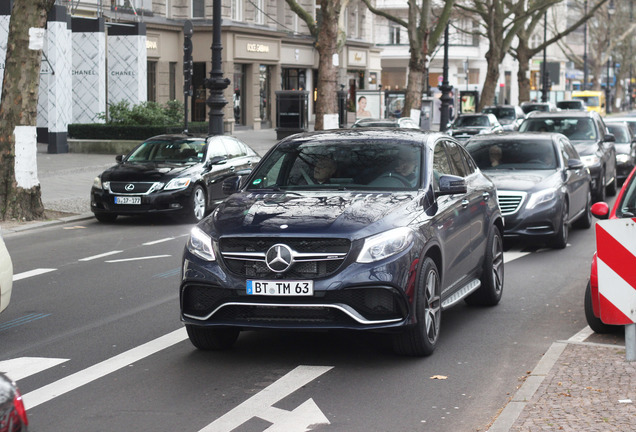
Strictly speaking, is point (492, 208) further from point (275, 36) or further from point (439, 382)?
point (275, 36)

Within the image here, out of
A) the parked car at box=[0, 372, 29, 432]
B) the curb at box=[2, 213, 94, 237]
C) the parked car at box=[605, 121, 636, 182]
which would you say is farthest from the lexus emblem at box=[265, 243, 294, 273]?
the parked car at box=[605, 121, 636, 182]

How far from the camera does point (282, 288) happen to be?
23.9 feet

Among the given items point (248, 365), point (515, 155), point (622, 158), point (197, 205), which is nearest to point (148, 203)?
point (197, 205)

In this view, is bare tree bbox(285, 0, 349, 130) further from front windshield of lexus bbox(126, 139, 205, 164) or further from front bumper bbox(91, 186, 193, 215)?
front bumper bbox(91, 186, 193, 215)

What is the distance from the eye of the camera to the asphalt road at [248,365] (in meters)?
6.38

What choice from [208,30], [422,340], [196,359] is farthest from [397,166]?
[208,30]

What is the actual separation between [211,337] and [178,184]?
9947 mm

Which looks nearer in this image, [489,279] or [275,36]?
[489,279]

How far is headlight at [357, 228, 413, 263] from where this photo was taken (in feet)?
24.1

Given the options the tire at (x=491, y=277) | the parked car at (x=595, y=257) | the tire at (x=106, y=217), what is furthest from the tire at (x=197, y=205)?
the parked car at (x=595, y=257)

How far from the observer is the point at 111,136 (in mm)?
34156

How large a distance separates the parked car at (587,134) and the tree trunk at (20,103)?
9350 millimetres

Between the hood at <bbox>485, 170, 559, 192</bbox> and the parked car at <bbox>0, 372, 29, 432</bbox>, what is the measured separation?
36.6ft

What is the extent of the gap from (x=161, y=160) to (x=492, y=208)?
31.0ft
